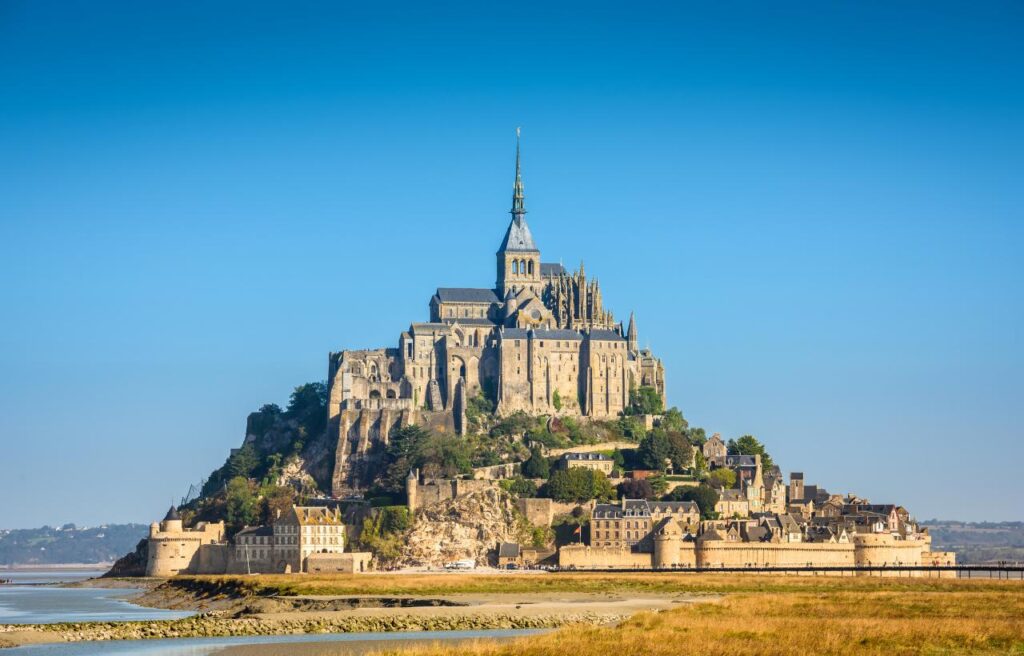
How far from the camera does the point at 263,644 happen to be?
59.2 metres

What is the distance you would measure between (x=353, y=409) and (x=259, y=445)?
11.6 meters

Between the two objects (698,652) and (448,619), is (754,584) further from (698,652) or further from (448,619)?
(698,652)

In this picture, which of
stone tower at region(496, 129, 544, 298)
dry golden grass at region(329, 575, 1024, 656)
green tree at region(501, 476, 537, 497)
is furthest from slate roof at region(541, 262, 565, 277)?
dry golden grass at region(329, 575, 1024, 656)

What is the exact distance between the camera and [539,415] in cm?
12612

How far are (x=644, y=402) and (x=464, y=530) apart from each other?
23843mm

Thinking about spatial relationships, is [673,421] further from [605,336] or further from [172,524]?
[172,524]

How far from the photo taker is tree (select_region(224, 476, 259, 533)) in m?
116

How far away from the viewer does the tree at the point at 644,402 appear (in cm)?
12912

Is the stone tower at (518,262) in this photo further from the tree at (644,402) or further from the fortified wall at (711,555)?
the fortified wall at (711,555)

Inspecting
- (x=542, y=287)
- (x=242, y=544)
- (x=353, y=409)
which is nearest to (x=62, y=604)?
Answer: (x=242, y=544)

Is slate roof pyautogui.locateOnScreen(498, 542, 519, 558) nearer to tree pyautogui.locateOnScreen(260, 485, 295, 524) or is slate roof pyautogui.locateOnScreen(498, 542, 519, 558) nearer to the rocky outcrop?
tree pyautogui.locateOnScreen(260, 485, 295, 524)

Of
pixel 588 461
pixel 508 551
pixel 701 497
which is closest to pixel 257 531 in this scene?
pixel 508 551

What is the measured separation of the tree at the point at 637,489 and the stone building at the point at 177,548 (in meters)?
27.9

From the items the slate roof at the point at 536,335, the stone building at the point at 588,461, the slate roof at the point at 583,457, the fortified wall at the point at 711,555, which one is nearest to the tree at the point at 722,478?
the stone building at the point at 588,461
